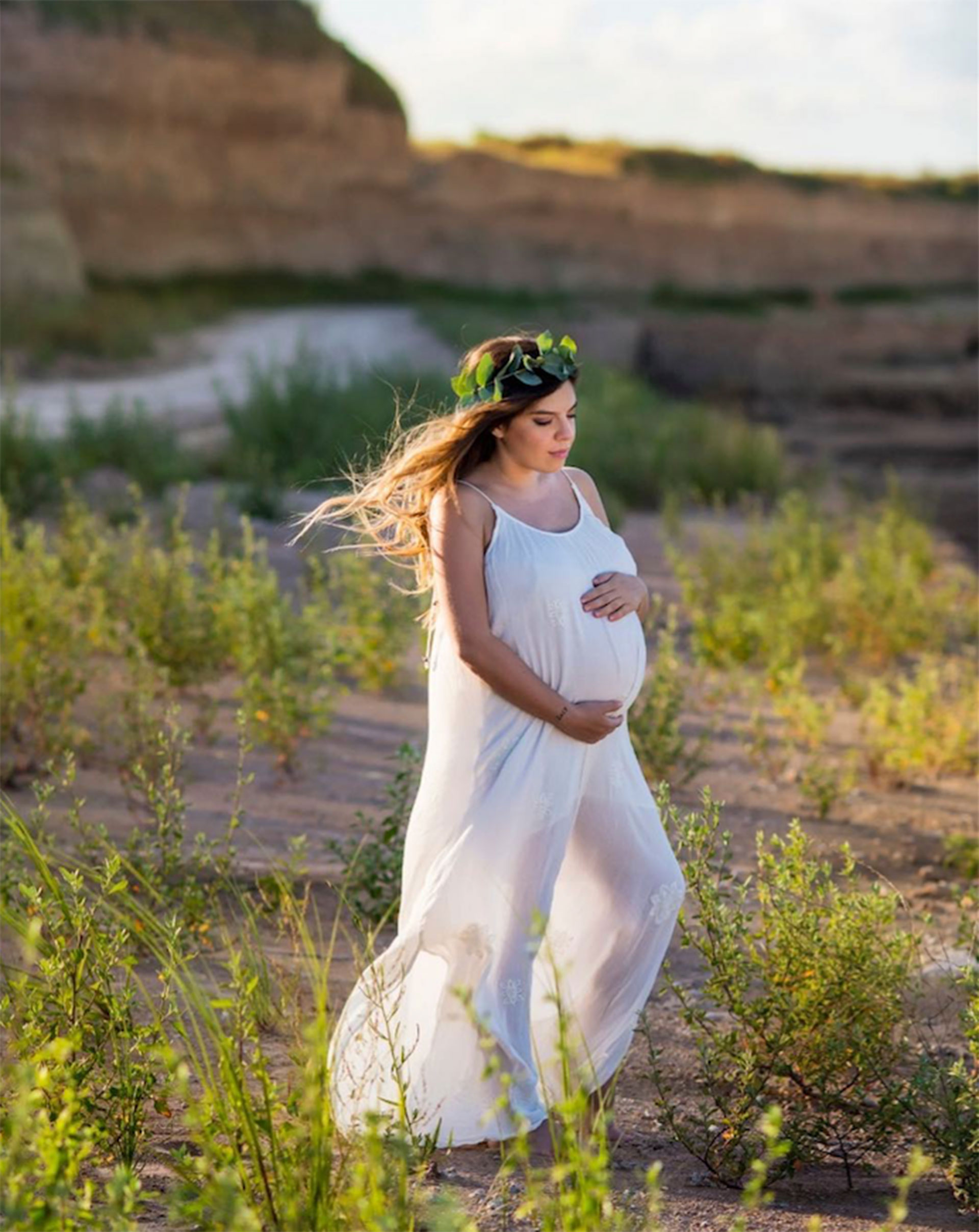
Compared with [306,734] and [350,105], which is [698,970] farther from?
[350,105]

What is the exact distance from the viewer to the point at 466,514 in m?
3.49

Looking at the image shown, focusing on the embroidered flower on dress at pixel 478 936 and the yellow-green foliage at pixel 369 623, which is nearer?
the embroidered flower on dress at pixel 478 936

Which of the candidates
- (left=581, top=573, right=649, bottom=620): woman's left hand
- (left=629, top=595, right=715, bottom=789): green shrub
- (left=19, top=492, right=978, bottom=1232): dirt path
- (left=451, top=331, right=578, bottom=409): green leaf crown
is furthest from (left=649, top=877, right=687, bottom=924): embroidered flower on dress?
(left=629, top=595, right=715, bottom=789): green shrub

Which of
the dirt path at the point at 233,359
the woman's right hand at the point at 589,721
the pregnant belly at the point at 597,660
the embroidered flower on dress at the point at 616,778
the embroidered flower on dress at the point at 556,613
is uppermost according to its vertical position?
the embroidered flower on dress at the point at 556,613

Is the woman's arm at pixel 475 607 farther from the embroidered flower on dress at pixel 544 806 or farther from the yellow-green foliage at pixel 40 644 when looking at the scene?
the yellow-green foliage at pixel 40 644

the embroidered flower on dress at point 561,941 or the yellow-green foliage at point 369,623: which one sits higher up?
the embroidered flower on dress at point 561,941

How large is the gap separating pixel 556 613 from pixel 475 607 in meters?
0.15

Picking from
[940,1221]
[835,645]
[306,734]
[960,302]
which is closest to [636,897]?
[940,1221]

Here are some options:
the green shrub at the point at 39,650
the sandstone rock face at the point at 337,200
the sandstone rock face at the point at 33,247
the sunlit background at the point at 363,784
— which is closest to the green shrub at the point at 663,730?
the sunlit background at the point at 363,784

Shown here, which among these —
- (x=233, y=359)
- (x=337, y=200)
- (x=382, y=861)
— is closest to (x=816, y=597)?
(x=382, y=861)

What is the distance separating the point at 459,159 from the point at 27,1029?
3368 centimetres

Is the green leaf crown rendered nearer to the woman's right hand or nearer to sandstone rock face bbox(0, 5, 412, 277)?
the woman's right hand

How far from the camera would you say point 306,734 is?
6453mm

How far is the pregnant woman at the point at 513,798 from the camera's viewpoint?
136 inches
